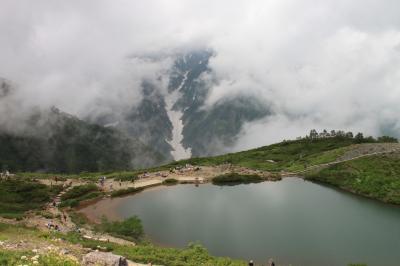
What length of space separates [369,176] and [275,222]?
41818 mm

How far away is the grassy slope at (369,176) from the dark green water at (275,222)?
3.86m

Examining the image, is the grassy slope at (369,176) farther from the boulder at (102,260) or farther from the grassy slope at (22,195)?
the boulder at (102,260)

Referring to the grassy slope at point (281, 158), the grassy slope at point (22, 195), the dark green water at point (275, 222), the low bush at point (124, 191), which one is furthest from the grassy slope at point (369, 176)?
the grassy slope at point (22, 195)

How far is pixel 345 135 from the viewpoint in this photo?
529 ft

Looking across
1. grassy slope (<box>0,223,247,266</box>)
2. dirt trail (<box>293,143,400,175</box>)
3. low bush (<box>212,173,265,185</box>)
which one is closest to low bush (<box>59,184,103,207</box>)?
low bush (<box>212,173,265,185</box>)

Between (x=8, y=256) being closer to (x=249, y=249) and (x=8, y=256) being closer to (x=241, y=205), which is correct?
(x=249, y=249)

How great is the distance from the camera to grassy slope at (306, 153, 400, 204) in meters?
91.4

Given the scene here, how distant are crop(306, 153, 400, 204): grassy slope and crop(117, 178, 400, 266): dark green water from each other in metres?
3.86

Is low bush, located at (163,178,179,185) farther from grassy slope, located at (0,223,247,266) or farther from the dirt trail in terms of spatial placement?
grassy slope, located at (0,223,247,266)

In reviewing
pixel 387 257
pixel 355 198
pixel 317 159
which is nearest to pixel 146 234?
pixel 387 257

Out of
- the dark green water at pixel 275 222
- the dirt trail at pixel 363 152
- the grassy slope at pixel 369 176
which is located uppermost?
the dirt trail at pixel 363 152

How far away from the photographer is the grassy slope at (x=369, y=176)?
91.4 meters

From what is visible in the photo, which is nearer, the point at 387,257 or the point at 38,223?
the point at 387,257

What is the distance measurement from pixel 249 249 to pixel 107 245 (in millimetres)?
19611
